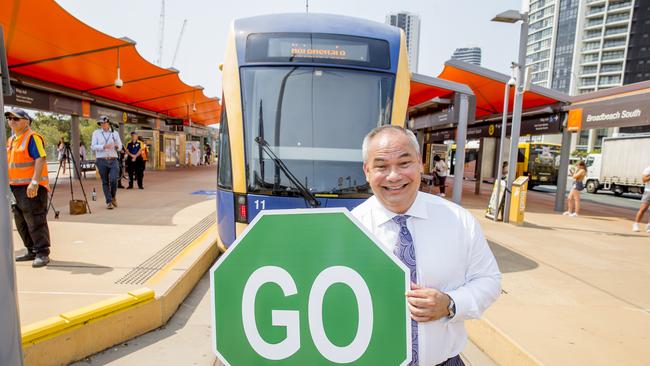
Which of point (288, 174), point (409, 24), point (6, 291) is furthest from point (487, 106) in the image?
point (409, 24)

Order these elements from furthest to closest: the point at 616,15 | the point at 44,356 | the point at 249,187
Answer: the point at 616,15 → the point at 249,187 → the point at 44,356

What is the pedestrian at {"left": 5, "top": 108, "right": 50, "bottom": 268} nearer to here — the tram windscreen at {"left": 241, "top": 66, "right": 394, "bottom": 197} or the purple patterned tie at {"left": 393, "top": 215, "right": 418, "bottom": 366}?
the tram windscreen at {"left": 241, "top": 66, "right": 394, "bottom": 197}

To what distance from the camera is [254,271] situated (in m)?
1.27

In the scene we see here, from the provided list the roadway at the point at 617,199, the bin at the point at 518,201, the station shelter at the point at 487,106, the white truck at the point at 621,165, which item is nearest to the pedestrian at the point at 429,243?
the station shelter at the point at 487,106

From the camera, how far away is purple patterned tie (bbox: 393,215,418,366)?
143cm

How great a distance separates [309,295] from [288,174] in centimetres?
309

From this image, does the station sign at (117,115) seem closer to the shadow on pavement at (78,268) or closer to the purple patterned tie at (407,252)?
the shadow on pavement at (78,268)

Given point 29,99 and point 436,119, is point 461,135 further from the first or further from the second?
point 29,99

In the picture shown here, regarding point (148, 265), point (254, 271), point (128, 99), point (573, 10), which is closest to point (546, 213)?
point (148, 265)

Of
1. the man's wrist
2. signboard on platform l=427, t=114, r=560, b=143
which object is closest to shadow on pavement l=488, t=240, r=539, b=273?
the man's wrist

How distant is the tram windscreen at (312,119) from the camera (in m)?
4.38

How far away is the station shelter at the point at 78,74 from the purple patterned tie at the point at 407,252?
8691mm

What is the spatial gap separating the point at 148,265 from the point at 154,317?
1.37m

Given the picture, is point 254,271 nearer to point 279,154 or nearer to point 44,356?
point 44,356
